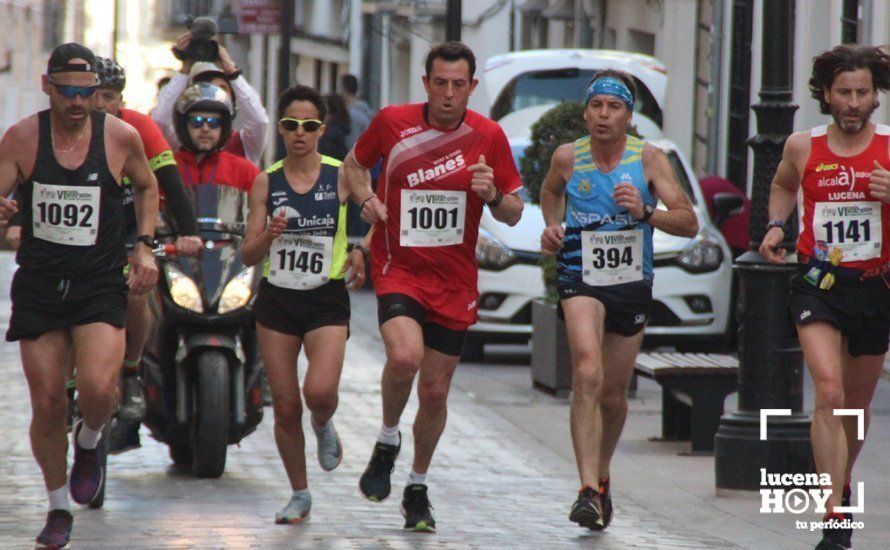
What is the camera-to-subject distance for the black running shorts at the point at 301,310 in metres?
8.94

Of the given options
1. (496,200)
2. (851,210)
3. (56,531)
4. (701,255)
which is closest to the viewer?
(56,531)

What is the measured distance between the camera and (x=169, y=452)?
10.9 metres

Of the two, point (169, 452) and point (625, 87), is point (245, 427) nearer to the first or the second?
point (169, 452)

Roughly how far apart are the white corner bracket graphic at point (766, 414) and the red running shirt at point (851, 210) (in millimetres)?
1834

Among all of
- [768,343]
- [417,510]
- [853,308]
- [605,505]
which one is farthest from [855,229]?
[417,510]

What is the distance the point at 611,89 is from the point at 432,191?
0.91 metres

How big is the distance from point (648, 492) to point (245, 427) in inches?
78.0

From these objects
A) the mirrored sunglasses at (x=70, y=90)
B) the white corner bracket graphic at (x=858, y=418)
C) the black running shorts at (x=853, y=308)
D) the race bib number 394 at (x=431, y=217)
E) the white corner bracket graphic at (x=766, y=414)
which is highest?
the mirrored sunglasses at (x=70, y=90)

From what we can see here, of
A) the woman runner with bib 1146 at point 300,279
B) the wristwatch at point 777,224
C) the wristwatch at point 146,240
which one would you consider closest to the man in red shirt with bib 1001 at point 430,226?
the woman runner with bib 1146 at point 300,279

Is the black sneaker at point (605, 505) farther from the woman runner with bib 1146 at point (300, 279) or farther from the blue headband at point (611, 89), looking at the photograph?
the blue headband at point (611, 89)

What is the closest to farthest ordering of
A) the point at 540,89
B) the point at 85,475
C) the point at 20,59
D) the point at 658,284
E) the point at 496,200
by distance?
the point at 85,475, the point at 496,200, the point at 658,284, the point at 540,89, the point at 20,59

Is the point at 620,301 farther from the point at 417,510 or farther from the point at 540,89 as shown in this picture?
the point at 540,89

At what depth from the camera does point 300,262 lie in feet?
29.5

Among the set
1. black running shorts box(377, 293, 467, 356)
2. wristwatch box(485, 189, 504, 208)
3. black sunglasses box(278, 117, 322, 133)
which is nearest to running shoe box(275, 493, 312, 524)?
black running shorts box(377, 293, 467, 356)
